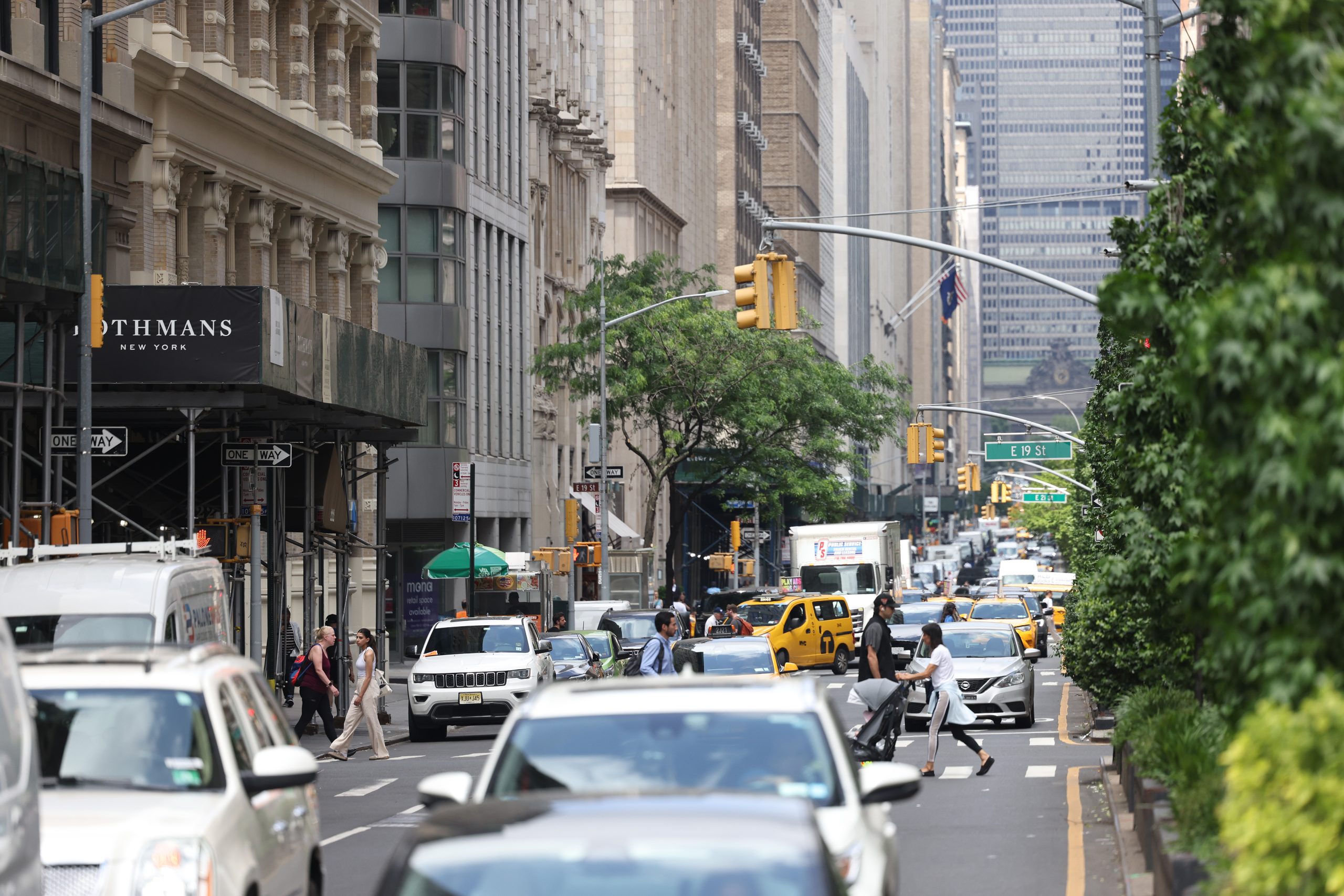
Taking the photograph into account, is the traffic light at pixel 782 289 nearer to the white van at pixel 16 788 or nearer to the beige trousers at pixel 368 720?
the beige trousers at pixel 368 720

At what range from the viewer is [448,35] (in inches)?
2224

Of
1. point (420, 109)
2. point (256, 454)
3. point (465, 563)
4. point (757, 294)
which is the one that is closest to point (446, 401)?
point (420, 109)

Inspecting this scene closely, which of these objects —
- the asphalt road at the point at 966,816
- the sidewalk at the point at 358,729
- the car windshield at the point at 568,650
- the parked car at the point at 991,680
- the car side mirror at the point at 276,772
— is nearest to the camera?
the car side mirror at the point at 276,772

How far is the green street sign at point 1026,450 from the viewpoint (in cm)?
6116

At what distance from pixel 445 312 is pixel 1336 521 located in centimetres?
5134

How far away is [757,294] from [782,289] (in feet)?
1.33

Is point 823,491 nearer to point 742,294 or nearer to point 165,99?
point 165,99

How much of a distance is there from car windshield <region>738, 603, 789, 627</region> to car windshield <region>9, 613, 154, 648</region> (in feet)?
104

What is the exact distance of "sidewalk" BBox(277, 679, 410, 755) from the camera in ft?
98.2

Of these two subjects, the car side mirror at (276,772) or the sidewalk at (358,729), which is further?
the sidewalk at (358,729)

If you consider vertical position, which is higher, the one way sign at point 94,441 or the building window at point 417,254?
the building window at point 417,254

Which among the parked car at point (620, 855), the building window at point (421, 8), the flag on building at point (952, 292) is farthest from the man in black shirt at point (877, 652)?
the flag on building at point (952, 292)

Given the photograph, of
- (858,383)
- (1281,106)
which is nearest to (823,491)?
(858,383)

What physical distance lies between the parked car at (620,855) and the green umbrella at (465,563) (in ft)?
131
